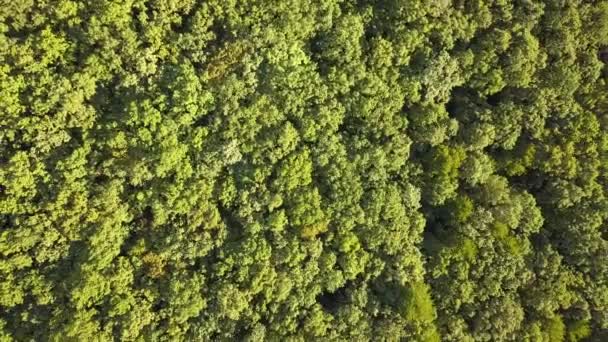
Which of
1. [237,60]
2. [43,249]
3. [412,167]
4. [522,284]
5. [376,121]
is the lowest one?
[522,284]

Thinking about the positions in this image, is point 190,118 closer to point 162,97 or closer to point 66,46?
point 162,97

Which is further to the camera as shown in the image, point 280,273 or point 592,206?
point 592,206

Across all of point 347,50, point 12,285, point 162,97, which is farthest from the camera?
point 347,50

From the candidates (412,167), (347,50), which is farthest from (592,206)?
(347,50)

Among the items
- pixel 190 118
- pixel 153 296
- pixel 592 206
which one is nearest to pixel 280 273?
pixel 153 296

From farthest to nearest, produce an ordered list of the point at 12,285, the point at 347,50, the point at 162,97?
the point at 347,50 < the point at 162,97 < the point at 12,285

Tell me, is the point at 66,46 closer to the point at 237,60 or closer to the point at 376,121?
the point at 237,60

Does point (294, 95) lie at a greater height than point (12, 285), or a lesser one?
greater
